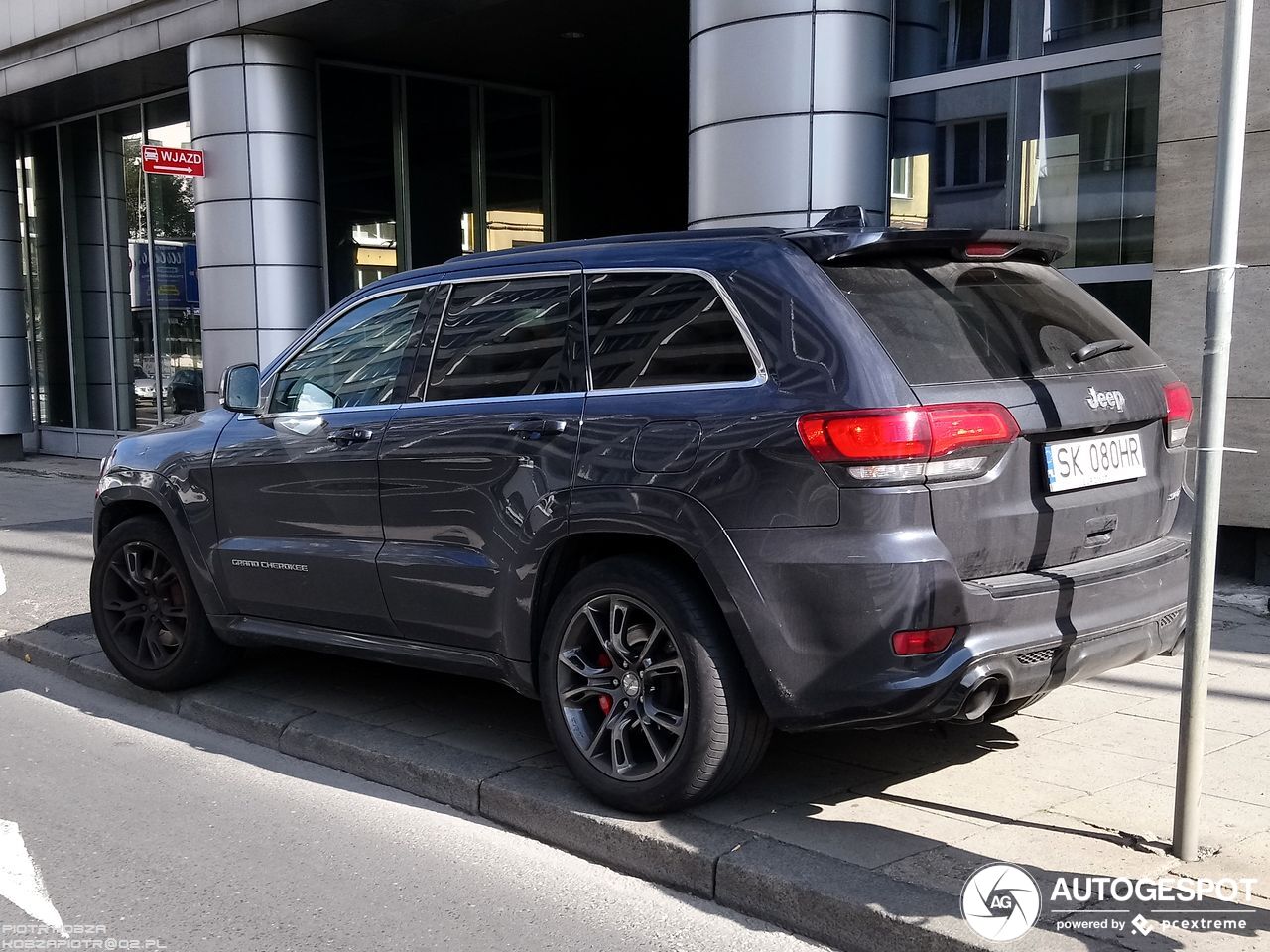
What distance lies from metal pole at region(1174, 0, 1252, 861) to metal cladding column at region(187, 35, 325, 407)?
39.0 feet

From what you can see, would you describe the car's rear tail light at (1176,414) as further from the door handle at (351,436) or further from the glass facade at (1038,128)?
the glass facade at (1038,128)

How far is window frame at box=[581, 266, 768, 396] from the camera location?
384cm

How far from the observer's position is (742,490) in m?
3.72

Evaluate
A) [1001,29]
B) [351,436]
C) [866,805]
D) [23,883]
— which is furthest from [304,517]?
[1001,29]

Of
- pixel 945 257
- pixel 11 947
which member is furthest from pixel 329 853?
pixel 945 257

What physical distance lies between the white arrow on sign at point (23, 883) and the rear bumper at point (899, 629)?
7.00 feet

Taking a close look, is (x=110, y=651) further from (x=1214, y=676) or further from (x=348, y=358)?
(x=1214, y=676)

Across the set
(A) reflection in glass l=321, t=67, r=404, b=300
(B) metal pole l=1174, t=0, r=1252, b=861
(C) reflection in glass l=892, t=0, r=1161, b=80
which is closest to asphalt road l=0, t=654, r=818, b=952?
(B) metal pole l=1174, t=0, r=1252, b=861

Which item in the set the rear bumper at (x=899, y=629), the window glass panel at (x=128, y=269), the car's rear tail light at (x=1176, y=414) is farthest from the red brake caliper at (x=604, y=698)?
the window glass panel at (x=128, y=269)

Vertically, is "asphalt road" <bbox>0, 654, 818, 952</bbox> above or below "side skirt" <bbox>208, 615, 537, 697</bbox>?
below

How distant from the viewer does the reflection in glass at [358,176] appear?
16.1 meters

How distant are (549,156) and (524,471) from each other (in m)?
14.8

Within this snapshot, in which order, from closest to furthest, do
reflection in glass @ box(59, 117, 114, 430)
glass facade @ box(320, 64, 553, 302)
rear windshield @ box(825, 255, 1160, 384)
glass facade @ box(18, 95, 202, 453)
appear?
rear windshield @ box(825, 255, 1160, 384) < glass facade @ box(320, 64, 553, 302) < glass facade @ box(18, 95, 202, 453) < reflection in glass @ box(59, 117, 114, 430)

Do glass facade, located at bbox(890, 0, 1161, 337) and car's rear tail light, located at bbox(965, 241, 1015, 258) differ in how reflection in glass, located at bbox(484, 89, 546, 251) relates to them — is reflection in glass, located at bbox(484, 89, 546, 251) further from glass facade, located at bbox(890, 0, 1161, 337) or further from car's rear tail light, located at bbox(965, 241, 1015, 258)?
car's rear tail light, located at bbox(965, 241, 1015, 258)
